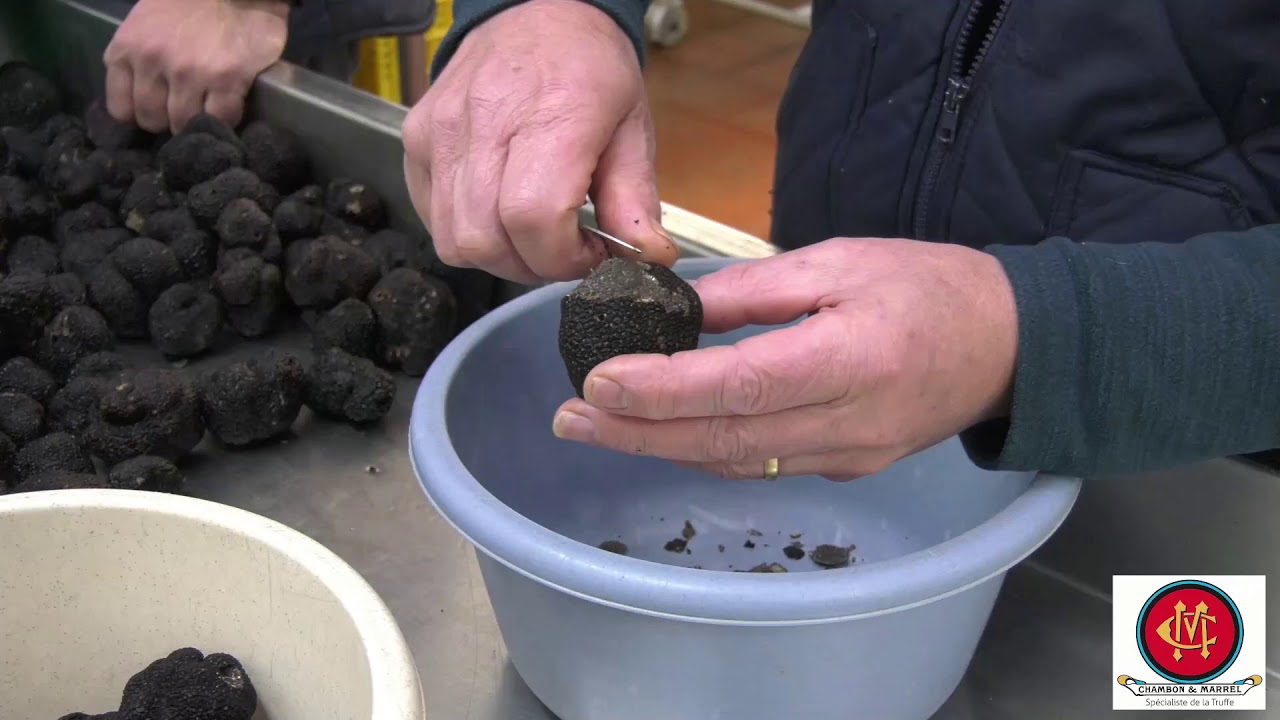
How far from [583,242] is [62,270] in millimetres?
651

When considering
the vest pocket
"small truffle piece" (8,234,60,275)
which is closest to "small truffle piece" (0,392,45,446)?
"small truffle piece" (8,234,60,275)

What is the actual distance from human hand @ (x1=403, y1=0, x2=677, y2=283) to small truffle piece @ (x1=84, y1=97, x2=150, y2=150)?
0.58 m

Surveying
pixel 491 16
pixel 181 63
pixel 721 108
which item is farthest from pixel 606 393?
pixel 721 108

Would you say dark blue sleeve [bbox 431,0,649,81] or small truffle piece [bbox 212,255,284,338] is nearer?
dark blue sleeve [bbox 431,0,649,81]

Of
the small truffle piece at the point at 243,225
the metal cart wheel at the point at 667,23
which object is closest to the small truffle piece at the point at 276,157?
the small truffle piece at the point at 243,225

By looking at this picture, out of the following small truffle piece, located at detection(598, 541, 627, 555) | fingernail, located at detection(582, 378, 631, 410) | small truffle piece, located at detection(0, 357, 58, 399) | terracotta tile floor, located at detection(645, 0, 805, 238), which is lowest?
terracotta tile floor, located at detection(645, 0, 805, 238)

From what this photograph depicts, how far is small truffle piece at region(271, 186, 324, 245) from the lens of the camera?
1.09m

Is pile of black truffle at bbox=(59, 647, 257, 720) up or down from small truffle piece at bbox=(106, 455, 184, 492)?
up

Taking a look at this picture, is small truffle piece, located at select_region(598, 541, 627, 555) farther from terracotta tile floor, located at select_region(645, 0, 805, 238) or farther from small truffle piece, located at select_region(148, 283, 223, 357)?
terracotta tile floor, located at select_region(645, 0, 805, 238)

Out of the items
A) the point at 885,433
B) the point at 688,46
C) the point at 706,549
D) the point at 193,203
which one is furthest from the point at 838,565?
the point at 688,46

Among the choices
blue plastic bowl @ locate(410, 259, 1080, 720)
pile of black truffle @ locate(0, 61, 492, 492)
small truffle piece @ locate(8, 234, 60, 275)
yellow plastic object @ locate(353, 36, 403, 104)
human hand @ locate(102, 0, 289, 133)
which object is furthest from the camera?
yellow plastic object @ locate(353, 36, 403, 104)

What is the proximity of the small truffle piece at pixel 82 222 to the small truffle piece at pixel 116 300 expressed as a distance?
11 centimetres

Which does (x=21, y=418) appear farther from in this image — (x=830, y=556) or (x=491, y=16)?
(x=830, y=556)

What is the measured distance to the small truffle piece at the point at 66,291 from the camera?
967 mm
